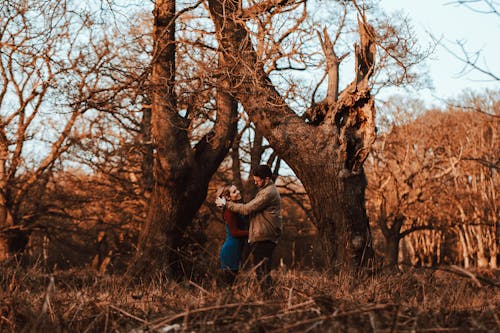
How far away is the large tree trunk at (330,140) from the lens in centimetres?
1042

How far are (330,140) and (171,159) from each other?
141 inches

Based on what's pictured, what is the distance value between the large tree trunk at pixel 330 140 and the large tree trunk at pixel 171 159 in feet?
6.93

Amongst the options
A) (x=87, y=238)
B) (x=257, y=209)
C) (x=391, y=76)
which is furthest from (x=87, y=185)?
(x=257, y=209)

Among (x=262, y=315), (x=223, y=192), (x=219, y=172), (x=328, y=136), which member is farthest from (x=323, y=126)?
(x=219, y=172)

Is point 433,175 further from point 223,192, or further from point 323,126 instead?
point 223,192

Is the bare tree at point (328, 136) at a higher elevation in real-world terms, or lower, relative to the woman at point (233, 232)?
higher

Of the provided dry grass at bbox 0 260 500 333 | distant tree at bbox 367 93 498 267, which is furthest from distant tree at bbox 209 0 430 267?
distant tree at bbox 367 93 498 267

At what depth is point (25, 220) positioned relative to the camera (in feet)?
74.6

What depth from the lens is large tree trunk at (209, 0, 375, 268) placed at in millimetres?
10422

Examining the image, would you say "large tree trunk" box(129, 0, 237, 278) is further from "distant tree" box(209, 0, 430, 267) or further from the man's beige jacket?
the man's beige jacket

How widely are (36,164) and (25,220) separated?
204cm

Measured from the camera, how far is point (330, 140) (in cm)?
1066

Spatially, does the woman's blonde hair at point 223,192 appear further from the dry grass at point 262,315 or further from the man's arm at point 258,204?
the dry grass at point 262,315

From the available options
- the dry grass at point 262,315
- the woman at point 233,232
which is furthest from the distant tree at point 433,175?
the dry grass at point 262,315
